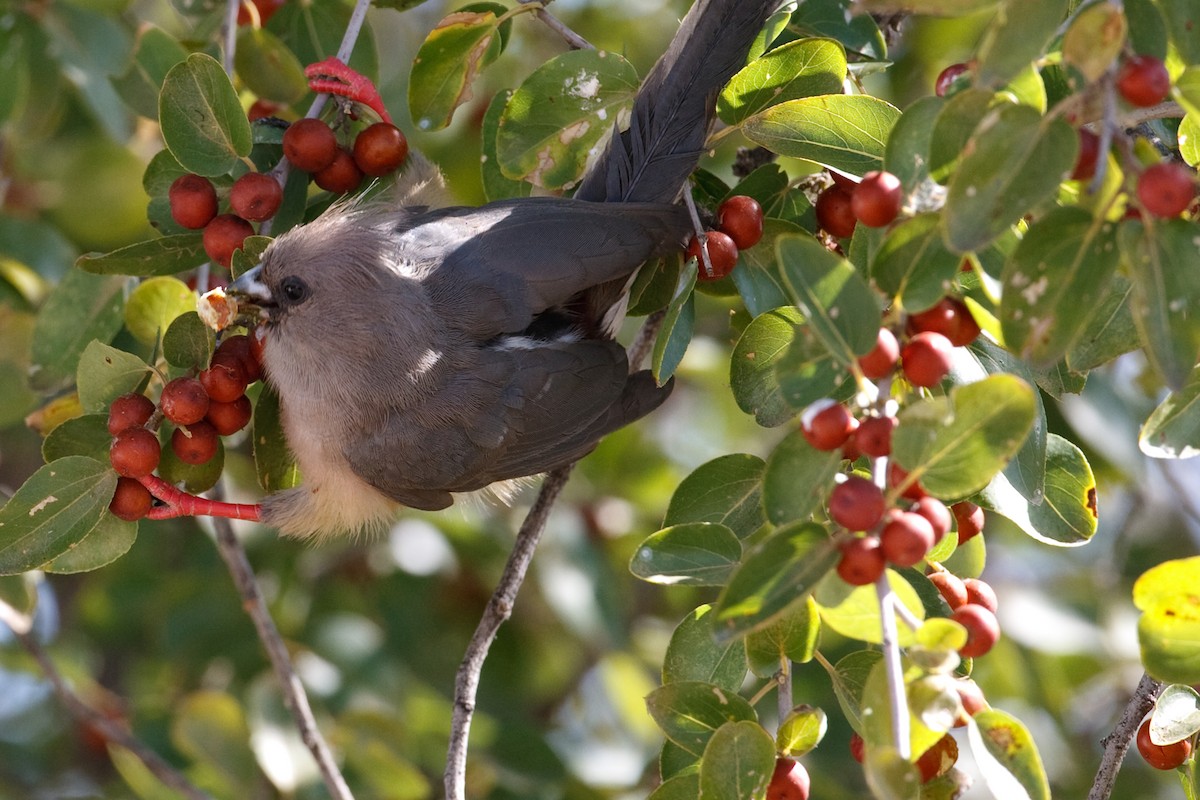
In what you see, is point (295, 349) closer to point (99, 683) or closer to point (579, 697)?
point (579, 697)

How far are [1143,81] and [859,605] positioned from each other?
2.79 feet

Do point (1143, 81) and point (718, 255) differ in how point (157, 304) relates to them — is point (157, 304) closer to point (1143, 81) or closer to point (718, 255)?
point (718, 255)

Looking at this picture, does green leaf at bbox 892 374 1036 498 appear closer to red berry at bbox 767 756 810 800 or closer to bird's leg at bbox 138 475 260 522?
red berry at bbox 767 756 810 800

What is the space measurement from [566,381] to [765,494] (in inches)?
53.0

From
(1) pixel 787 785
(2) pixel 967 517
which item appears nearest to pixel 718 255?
(2) pixel 967 517

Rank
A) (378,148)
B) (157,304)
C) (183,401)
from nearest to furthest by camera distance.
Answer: (183,401)
(157,304)
(378,148)

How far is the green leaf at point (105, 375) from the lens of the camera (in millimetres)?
2426

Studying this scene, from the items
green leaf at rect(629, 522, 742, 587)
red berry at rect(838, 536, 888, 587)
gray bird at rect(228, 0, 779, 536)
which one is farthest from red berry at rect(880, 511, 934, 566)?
gray bird at rect(228, 0, 779, 536)

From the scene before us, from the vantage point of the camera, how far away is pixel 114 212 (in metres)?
4.14

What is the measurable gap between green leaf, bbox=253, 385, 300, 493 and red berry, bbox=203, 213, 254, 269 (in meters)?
0.45

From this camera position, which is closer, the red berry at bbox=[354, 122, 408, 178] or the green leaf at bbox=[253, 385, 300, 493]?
the red berry at bbox=[354, 122, 408, 178]

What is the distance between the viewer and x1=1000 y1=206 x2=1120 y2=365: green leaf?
1.67 metres

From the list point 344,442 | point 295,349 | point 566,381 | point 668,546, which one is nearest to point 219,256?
point 295,349

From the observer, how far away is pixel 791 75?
2484 mm
